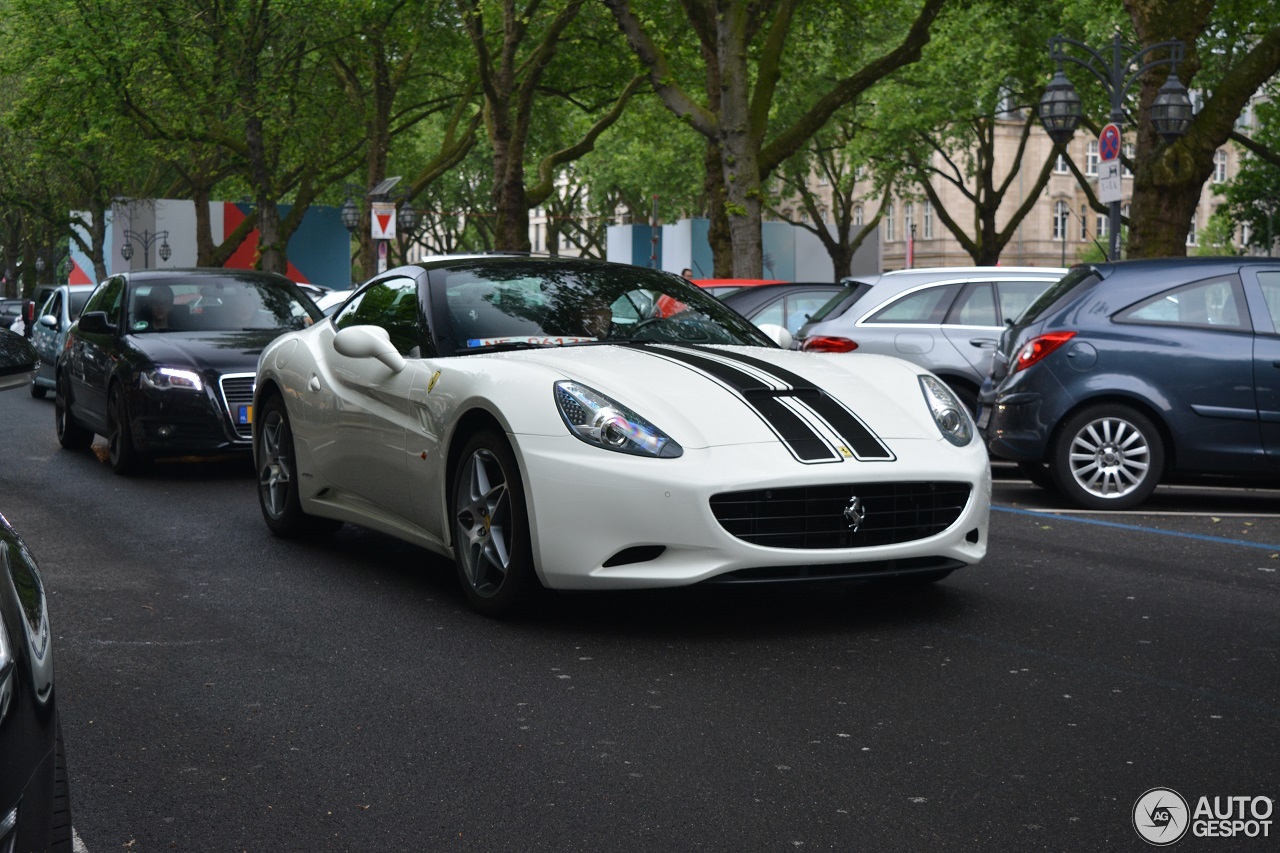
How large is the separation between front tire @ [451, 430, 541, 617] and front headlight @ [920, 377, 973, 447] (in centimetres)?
160

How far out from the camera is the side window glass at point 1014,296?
13375 millimetres

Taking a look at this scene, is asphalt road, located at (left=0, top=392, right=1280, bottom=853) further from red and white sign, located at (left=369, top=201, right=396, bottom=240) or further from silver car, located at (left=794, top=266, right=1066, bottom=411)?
red and white sign, located at (left=369, top=201, right=396, bottom=240)

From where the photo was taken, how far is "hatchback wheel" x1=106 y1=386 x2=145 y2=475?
11977mm

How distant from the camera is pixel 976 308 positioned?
13391mm

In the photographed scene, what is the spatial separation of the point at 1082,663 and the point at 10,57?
3714 centimetres

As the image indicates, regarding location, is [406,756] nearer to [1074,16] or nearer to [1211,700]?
[1211,700]

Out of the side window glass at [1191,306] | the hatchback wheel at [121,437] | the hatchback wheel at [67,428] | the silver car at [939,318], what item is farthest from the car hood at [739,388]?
the hatchback wheel at [67,428]

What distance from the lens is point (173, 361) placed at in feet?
39.2

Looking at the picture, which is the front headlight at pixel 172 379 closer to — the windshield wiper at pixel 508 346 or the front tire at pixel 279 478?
the front tire at pixel 279 478

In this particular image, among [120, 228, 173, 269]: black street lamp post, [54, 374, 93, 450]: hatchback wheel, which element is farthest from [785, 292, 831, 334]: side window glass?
[120, 228, 173, 269]: black street lamp post

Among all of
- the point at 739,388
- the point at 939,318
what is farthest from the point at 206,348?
the point at 739,388

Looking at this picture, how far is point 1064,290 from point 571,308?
173 inches

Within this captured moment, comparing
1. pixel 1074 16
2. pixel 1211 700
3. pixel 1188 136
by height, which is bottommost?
pixel 1211 700

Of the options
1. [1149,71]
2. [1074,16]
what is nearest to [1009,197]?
[1074,16]
